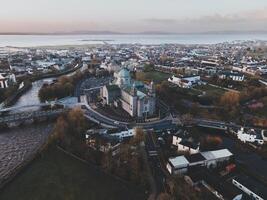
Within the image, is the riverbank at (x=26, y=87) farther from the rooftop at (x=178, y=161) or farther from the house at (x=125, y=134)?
the rooftop at (x=178, y=161)

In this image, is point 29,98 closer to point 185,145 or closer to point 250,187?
point 185,145

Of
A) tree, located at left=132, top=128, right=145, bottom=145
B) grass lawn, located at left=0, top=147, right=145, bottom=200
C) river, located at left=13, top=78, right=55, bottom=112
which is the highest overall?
tree, located at left=132, top=128, right=145, bottom=145

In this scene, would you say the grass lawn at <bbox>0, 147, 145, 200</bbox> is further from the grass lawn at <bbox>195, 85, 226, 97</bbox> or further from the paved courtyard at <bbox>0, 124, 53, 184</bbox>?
the grass lawn at <bbox>195, 85, 226, 97</bbox>

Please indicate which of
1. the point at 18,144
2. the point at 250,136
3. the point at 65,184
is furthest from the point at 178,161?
the point at 18,144

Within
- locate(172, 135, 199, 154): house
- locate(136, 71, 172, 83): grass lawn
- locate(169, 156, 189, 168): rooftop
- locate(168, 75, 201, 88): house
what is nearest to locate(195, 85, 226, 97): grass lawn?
locate(168, 75, 201, 88): house

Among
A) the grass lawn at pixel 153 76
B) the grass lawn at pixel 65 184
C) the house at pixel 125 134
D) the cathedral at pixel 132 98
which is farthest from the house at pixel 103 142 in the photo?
the grass lawn at pixel 153 76

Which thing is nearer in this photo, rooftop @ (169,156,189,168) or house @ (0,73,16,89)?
rooftop @ (169,156,189,168)
